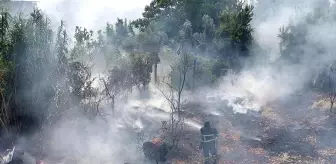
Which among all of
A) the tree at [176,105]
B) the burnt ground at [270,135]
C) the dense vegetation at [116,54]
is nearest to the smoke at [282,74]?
the dense vegetation at [116,54]

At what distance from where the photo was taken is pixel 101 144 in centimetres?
1248

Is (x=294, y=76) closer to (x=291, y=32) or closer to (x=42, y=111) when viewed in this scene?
(x=291, y=32)

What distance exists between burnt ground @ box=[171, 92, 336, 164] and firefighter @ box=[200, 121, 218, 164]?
85 centimetres

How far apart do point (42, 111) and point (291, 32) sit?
19234 mm

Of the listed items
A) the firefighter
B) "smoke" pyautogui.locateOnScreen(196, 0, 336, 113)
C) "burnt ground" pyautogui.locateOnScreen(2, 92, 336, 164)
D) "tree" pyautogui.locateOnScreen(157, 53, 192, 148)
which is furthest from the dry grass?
the firefighter

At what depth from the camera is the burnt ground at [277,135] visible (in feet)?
40.0

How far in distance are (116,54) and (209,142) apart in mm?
9764

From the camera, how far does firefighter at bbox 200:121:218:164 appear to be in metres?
10.5

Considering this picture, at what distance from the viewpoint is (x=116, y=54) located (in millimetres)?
18859

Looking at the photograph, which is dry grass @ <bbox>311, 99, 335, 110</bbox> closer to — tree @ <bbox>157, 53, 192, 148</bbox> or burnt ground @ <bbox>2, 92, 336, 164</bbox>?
burnt ground @ <bbox>2, 92, 336, 164</bbox>

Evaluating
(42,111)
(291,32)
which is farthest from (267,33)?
(42,111)

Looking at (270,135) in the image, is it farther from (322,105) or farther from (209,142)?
(209,142)

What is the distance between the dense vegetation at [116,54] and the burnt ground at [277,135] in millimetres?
3369

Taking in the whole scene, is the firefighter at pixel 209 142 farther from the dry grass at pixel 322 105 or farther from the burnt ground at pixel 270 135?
the dry grass at pixel 322 105
